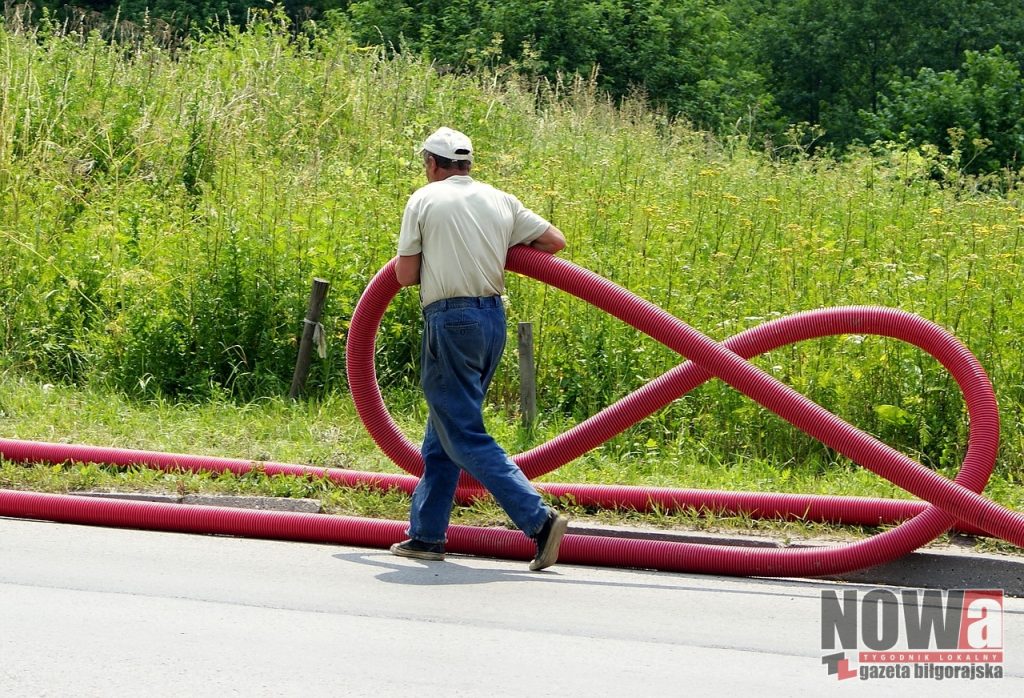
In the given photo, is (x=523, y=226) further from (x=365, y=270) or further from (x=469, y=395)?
(x=365, y=270)

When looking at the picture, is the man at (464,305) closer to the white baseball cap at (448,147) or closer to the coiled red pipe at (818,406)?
the white baseball cap at (448,147)

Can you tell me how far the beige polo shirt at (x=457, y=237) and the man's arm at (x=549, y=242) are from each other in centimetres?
22

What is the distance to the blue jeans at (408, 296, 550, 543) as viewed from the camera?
600cm

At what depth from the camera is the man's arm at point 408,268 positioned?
20.1ft

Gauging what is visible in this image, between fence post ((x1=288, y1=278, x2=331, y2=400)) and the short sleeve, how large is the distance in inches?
114

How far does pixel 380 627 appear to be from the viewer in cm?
506

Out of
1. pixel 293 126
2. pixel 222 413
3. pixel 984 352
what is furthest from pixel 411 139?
pixel 984 352

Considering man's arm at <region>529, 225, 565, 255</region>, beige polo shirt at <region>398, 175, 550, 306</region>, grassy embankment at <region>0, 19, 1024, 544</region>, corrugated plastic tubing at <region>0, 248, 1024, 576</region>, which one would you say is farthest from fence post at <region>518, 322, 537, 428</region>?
beige polo shirt at <region>398, 175, 550, 306</region>

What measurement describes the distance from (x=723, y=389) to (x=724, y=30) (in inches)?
937

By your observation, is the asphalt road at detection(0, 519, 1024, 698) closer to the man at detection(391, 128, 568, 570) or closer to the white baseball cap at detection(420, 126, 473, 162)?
the man at detection(391, 128, 568, 570)

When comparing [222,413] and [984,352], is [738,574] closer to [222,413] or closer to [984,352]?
[984,352]

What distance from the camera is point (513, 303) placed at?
9430 mm

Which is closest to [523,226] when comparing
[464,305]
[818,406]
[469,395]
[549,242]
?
[549,242]

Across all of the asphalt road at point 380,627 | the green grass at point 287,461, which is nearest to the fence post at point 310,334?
the green grass at point 287,461
